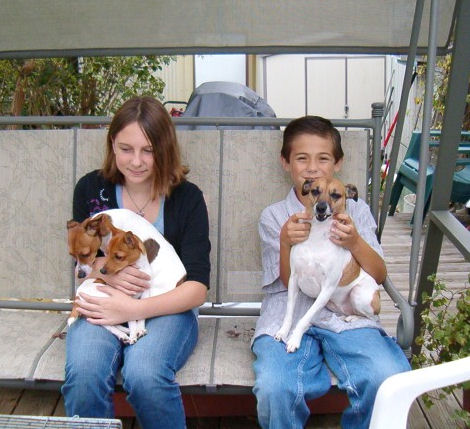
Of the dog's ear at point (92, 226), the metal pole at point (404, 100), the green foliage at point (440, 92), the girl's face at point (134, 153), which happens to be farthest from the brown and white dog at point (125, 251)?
the green foliage at point (440, 92)

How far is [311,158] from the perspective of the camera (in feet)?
8.79

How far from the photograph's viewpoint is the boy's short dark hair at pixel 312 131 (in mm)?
2730

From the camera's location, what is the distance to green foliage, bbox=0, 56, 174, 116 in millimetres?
5164

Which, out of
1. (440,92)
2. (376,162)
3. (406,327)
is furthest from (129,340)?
(440,92)

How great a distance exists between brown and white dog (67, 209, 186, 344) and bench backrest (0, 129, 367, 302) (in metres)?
0.55

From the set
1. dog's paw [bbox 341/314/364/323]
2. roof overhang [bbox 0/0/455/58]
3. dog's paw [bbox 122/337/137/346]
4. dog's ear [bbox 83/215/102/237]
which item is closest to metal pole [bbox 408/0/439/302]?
dog's paw [bbox 341/314/364/323]

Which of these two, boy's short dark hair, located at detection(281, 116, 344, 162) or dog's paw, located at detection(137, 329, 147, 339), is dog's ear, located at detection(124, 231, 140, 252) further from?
boy's short dark hair, located at detection(281, 116, 344, 162)

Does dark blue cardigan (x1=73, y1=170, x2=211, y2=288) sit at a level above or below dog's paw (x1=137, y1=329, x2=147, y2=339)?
above

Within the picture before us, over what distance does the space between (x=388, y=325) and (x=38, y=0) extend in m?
2.66

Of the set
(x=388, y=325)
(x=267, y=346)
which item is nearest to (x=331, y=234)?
(x=267, y=346)

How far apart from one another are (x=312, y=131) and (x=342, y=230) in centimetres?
57

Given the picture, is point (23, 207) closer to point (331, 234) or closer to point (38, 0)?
point (38, 0)

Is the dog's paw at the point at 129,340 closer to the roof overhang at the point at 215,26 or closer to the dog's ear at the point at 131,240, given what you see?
the dog's ear at the point at 131,240

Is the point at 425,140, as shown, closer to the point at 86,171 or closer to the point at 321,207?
the point at 321,207
